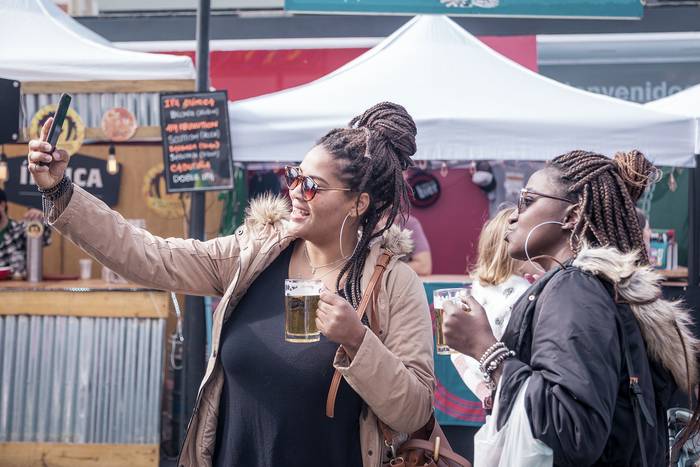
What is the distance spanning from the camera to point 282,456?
2439 millimetres

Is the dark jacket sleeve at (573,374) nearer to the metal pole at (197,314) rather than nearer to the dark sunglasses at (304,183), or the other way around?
the dark sunglasses at (304,183)

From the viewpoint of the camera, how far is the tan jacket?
92.4 inches

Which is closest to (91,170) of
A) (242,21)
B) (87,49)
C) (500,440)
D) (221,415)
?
(87,49)

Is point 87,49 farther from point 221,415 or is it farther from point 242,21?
point 221,415

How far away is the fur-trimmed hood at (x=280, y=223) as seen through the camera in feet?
8.91

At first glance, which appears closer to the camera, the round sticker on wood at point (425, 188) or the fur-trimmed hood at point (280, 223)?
the fur-trimmed hood at point (280, 223)

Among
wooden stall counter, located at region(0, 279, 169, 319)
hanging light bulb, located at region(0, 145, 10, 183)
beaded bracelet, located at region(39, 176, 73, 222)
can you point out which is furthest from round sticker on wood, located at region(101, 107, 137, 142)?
beaded bracelet, located at region(39, 176, 73, 222)

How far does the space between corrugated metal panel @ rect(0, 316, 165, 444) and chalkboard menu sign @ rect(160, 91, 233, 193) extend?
0.97 m

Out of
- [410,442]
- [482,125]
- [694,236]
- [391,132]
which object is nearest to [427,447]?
[410,442]

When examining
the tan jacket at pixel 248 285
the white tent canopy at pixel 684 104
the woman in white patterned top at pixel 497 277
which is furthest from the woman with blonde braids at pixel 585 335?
the white tent canopy at pixel 684 104

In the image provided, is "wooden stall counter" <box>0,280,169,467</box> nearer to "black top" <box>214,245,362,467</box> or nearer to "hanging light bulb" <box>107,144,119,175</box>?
"hanging light bulb" <box>107,144,119,175</box>

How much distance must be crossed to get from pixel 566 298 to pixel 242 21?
829 cm

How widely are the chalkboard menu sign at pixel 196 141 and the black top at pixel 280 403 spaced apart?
3.04 meters

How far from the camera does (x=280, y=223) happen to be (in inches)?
109
